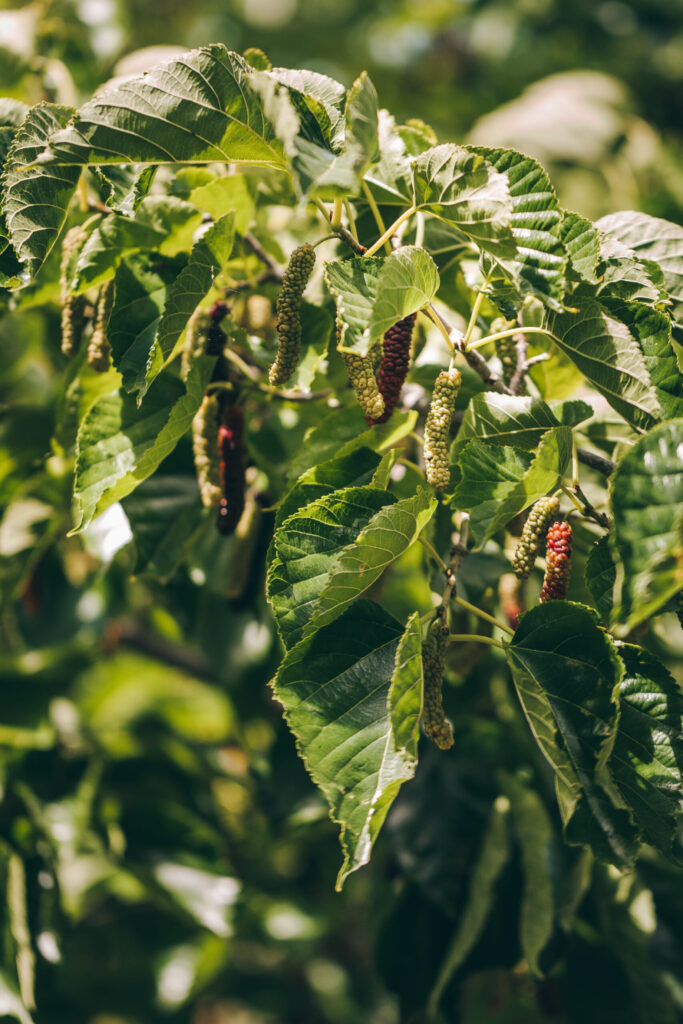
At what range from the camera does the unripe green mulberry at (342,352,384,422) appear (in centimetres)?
73

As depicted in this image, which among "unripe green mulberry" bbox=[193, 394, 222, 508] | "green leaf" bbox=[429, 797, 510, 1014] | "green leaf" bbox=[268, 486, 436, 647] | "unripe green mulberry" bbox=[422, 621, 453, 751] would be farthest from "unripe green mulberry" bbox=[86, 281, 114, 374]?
"green leaf" bbox=[429, 797, 510, 1014]

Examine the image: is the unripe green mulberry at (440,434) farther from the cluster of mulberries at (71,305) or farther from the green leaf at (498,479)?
the cluster of mulberries at (71,305)

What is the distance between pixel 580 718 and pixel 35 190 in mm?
723

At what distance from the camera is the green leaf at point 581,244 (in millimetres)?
734

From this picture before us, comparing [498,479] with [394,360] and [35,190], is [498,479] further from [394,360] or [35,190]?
[35,190]

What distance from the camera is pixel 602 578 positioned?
699 millimetres

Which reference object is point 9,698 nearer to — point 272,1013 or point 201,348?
point 201,348

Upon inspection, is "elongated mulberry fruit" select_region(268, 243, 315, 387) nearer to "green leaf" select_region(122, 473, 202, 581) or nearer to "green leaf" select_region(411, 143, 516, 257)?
"green leaf" select_region(411, 143, 516, 257)

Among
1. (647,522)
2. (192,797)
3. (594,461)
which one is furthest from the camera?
(192,797)

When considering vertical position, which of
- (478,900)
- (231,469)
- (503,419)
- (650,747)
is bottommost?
(478,900)

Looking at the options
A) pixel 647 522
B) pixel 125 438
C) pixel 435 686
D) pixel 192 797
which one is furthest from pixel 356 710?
pixel 192 797

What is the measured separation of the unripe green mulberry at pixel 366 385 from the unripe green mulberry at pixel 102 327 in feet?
1.02

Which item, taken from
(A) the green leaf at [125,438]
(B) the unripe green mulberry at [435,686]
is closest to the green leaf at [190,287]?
(A) the green leaf at [125,438]

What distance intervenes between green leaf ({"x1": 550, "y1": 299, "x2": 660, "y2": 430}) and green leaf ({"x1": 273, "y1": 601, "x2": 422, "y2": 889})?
0.32 metres
